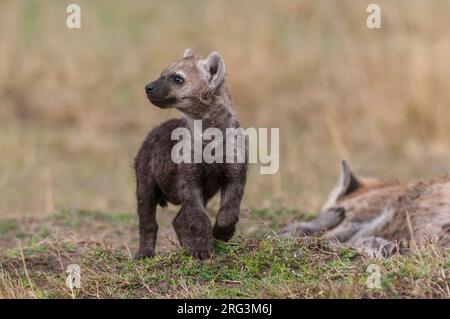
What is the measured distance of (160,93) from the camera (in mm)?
5246

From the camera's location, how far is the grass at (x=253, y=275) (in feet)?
15.6

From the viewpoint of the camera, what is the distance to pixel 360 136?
11602mm

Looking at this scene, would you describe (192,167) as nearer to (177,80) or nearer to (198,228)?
(198,228)

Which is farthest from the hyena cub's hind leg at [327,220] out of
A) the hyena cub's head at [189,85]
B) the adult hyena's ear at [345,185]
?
the hyena cub's head at [189,85]

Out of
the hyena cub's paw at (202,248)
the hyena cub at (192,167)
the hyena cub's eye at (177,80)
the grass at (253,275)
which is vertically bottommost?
the grass at (253,275)

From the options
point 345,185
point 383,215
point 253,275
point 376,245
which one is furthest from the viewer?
point 345,185

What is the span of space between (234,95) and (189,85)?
6.80 metres

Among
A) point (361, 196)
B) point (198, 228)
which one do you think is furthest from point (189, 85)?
point (361, 196)

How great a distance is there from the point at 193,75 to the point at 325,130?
6442mm

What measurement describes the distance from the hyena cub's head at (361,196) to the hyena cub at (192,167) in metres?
2.32

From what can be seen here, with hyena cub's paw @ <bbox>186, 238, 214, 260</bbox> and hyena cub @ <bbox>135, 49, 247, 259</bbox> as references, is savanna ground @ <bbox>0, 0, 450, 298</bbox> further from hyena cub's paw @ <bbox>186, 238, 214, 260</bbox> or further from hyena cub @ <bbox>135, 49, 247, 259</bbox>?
hyena cub's paw @ <bbox>186, 238, 214, 260</bbox>

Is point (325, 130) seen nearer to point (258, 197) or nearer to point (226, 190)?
point (258, 197)

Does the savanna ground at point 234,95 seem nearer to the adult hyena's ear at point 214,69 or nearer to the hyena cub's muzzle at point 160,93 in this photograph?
the adult hyena's ear at point 214,69

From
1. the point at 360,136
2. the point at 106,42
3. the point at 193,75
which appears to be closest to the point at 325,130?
the point at 360,136
